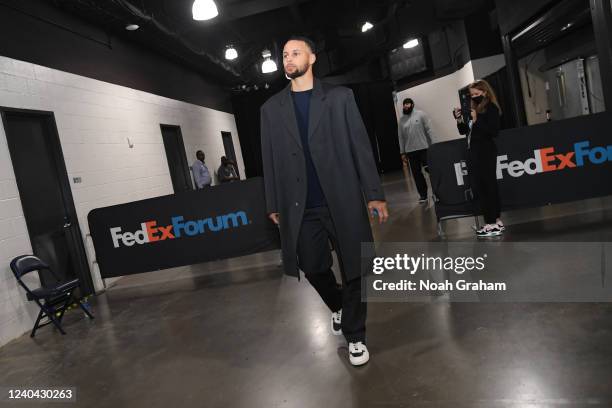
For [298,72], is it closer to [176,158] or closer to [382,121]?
[176,158]

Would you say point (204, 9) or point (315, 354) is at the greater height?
point (204, 9)

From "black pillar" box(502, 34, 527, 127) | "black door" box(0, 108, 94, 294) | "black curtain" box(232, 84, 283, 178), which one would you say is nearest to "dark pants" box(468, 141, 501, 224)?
"black pillar" box(502, 34, 527, 127)

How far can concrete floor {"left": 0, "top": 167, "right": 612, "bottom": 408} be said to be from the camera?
1.96m

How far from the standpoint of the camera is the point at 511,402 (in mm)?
1792

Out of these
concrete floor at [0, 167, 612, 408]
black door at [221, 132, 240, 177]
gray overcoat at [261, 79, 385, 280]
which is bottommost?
concrete floor at [0, 167, 612, 408]

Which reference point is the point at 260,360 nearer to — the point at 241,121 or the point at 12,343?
the point at 12,343

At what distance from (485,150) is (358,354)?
2590mm

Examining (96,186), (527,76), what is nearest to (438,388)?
(96,186)

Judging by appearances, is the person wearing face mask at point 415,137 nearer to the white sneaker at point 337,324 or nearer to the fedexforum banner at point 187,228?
the fedexforum banner at point 187,228

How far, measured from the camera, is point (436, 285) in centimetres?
337

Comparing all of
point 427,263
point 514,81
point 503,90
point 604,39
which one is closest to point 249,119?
point 503,90

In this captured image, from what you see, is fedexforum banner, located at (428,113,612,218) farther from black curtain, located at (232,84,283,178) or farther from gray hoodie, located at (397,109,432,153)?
black curtain, located at (232,84,283,178)

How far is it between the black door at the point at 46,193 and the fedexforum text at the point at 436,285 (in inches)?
132

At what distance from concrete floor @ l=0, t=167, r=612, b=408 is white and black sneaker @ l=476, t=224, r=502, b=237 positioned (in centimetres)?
12
